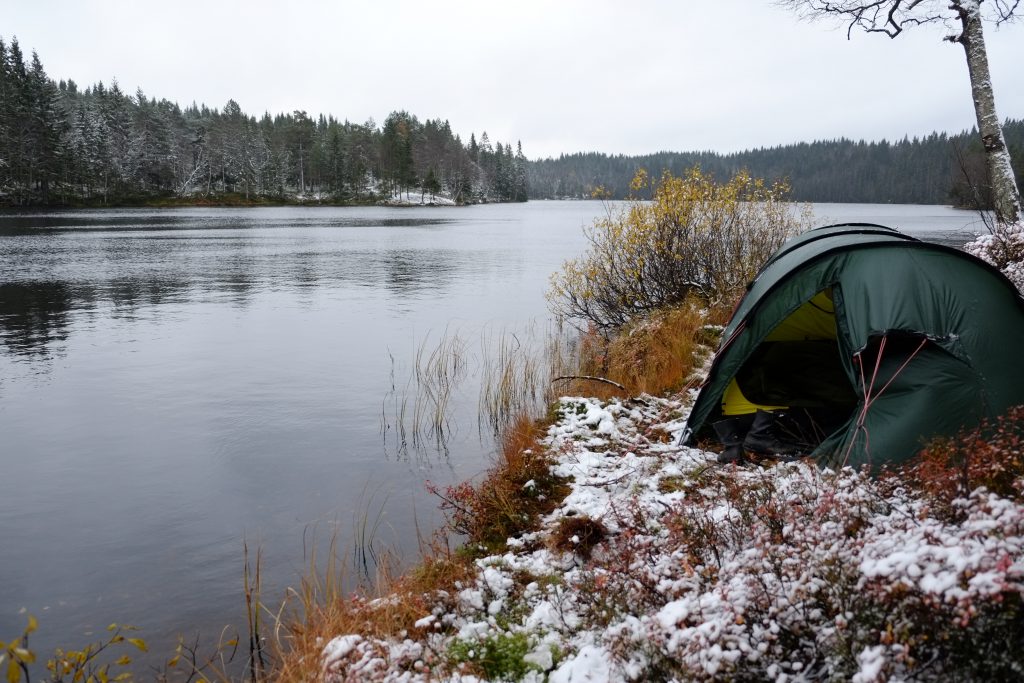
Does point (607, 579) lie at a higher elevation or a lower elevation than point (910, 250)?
lower

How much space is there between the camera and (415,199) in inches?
4173

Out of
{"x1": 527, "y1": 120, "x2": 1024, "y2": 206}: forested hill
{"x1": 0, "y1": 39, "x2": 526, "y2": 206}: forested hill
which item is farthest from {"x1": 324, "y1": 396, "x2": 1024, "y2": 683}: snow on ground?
{"x1": 527, "y1": 120, "x2": 1024, "y2": 206}: forested hill

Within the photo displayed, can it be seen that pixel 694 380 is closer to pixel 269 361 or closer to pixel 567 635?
pixel 567 635

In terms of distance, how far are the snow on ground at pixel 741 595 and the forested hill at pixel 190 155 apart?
81.8m

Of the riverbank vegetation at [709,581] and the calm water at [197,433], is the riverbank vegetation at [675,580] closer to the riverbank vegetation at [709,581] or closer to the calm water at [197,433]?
the riverbank vegetation at [709,581]

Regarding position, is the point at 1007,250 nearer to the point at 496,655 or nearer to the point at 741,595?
the point at 741,595

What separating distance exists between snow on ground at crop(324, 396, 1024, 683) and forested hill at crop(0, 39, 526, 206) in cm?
8185

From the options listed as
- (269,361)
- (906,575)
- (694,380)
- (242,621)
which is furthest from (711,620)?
(269,361)

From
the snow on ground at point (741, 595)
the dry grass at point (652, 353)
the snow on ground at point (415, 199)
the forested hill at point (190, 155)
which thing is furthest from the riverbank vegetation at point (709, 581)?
the snow on ground at point (415, 199)

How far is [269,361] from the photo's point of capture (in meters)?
14.1

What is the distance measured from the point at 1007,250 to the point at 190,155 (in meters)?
101

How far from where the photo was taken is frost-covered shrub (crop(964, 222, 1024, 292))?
913 cm

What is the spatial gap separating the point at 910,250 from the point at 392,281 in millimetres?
21335

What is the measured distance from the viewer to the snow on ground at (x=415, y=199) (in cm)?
10250
